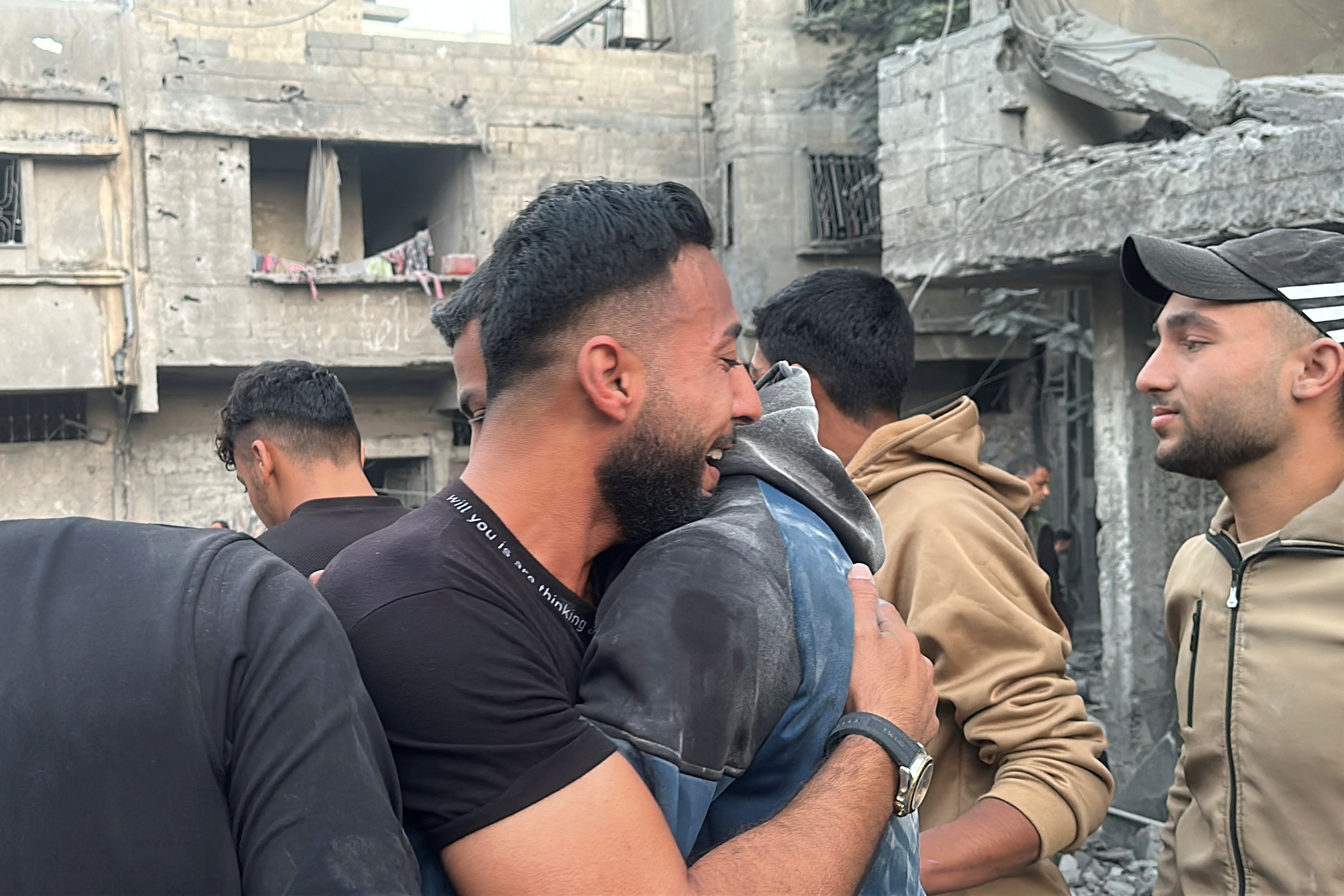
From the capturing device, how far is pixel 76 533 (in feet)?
4.04

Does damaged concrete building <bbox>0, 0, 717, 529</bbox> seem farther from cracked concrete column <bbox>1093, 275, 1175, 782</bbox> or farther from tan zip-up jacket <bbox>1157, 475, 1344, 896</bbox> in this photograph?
tan zip-up jacket <bbox>1157, 475, 1344, 896</bbox>

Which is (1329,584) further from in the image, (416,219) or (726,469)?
(416,219)

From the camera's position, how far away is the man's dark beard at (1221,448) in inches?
94.7

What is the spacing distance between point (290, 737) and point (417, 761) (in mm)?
163

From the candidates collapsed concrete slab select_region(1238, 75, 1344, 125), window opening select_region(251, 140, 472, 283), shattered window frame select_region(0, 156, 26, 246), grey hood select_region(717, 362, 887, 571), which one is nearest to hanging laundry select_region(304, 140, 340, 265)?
window opening select_region(251, 140, 472, 283)

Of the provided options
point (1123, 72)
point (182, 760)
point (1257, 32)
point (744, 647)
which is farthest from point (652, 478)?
point (1257, 32)

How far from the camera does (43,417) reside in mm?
12273

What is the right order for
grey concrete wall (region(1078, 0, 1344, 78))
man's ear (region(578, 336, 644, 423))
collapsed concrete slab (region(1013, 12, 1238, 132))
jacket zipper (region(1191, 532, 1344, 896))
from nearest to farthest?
man's ear (region(578, 336, 644, 423))
jacket zipper (region(1191, 532, 1344, 896))
collapsed concrete slab (region(1013, 12, 1238, 132))
grey concrete wall (region(1078, 0, 1344, 78))

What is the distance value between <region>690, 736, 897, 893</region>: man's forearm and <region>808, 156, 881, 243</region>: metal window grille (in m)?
11.3

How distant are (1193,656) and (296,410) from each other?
2265 millimetres

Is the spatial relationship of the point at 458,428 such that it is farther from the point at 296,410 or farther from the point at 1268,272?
the point at 1268,272

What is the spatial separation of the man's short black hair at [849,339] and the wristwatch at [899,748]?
140 cm

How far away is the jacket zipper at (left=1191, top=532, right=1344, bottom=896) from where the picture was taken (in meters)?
2.26

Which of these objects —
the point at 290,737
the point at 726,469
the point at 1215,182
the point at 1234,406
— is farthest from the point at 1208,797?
the point at 1215,182
